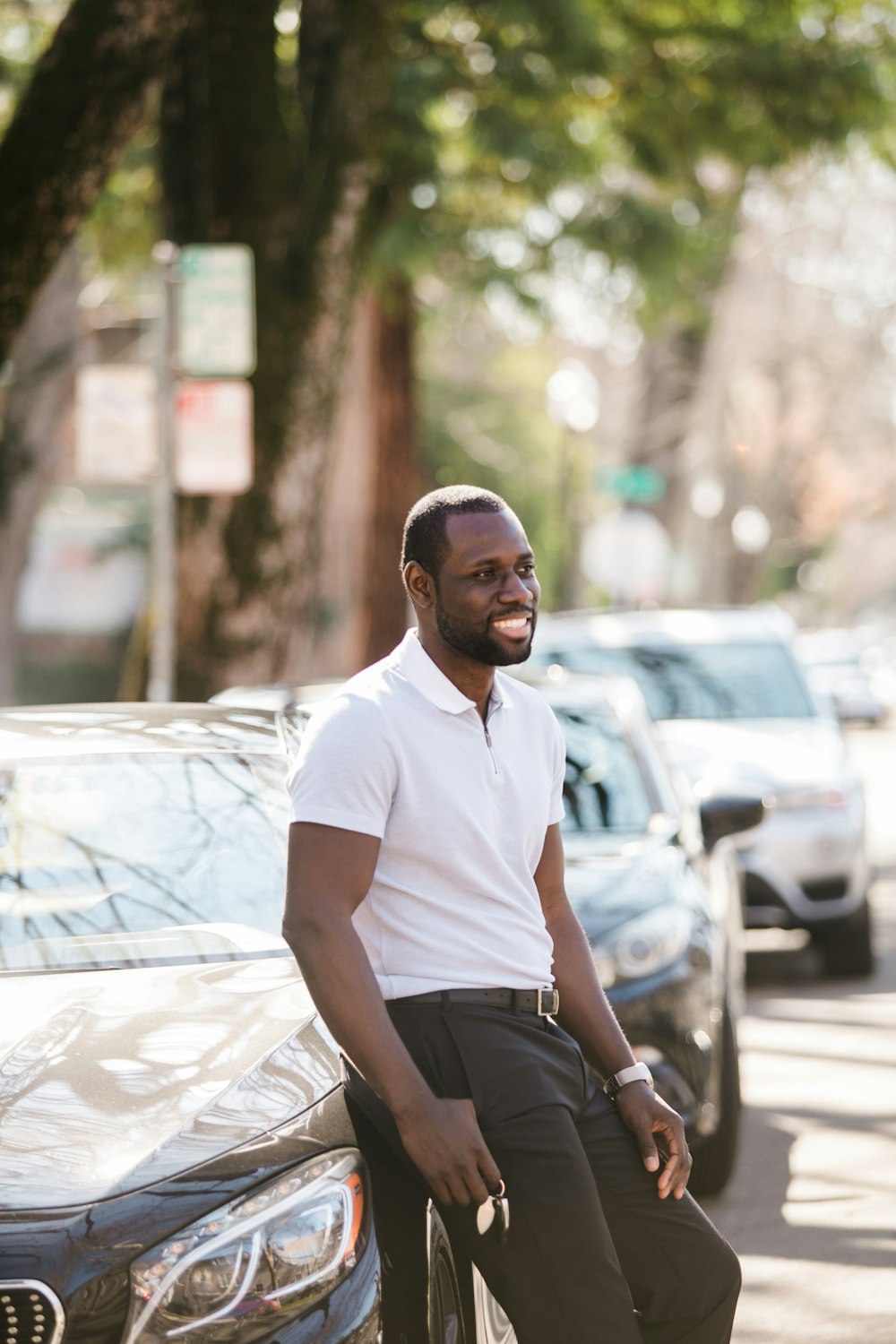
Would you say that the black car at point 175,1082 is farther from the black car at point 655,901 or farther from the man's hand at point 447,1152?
the black car at point 655,901

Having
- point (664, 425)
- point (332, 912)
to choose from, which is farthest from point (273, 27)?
point (664, 425)

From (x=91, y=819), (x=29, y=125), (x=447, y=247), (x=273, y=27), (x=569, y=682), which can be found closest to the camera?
(x=91, y=819)

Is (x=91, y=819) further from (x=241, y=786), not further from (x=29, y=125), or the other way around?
(x=29, y=125)

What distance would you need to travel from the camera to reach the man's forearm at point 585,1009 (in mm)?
3340

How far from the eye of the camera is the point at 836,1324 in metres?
4.97

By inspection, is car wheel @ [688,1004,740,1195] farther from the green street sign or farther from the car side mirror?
the green street sign

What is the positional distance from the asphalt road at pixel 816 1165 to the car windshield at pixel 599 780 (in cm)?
121

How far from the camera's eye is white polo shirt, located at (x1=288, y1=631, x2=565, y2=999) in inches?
118

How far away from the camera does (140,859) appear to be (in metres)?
4.16

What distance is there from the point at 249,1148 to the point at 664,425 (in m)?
21.2

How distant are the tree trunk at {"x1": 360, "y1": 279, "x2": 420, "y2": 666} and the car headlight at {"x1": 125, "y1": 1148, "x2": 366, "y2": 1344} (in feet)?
45.6

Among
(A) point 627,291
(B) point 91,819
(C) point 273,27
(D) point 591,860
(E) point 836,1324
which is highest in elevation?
(C) point 273,27

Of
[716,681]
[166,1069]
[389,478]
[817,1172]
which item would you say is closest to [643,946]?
[817,1172]

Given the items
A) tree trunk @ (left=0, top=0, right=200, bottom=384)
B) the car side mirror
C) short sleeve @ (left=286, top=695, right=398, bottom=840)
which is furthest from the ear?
tree trunk @ (left=0, top=0, right=200, bottom=384)
